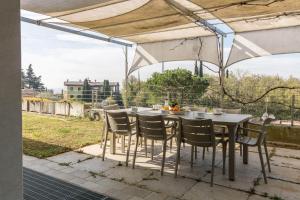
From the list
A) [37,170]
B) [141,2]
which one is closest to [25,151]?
[37,170]

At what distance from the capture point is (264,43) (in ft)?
20.3

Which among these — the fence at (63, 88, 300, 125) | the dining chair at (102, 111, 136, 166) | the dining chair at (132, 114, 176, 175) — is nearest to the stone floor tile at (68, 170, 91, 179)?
the dining chair at (102, 111, 136, 166)

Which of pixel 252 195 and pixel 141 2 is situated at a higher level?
pixel 141 2

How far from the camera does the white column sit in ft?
5.37

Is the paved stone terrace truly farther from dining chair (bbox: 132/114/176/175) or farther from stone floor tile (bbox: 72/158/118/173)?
dining chair (bbox: 132/114/176/175)

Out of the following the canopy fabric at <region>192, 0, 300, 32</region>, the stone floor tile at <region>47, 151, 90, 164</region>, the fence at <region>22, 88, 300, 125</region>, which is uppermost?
the canopy fabric at <region>192, 0, 300, 32</region>

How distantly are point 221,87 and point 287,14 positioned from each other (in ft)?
8.11

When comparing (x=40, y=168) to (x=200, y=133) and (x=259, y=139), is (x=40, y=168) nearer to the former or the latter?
(x=200, y=133)

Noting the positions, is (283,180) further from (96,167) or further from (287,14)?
(287,14)

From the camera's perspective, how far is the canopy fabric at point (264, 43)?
5.86 meters

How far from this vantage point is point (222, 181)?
3.62 m

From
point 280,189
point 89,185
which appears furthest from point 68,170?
point 280,189

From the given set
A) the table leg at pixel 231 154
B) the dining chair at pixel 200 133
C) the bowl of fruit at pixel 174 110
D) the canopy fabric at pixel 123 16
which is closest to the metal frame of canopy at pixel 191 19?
the canopy fabric at pixel 123 16

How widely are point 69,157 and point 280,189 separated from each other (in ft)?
11.3
